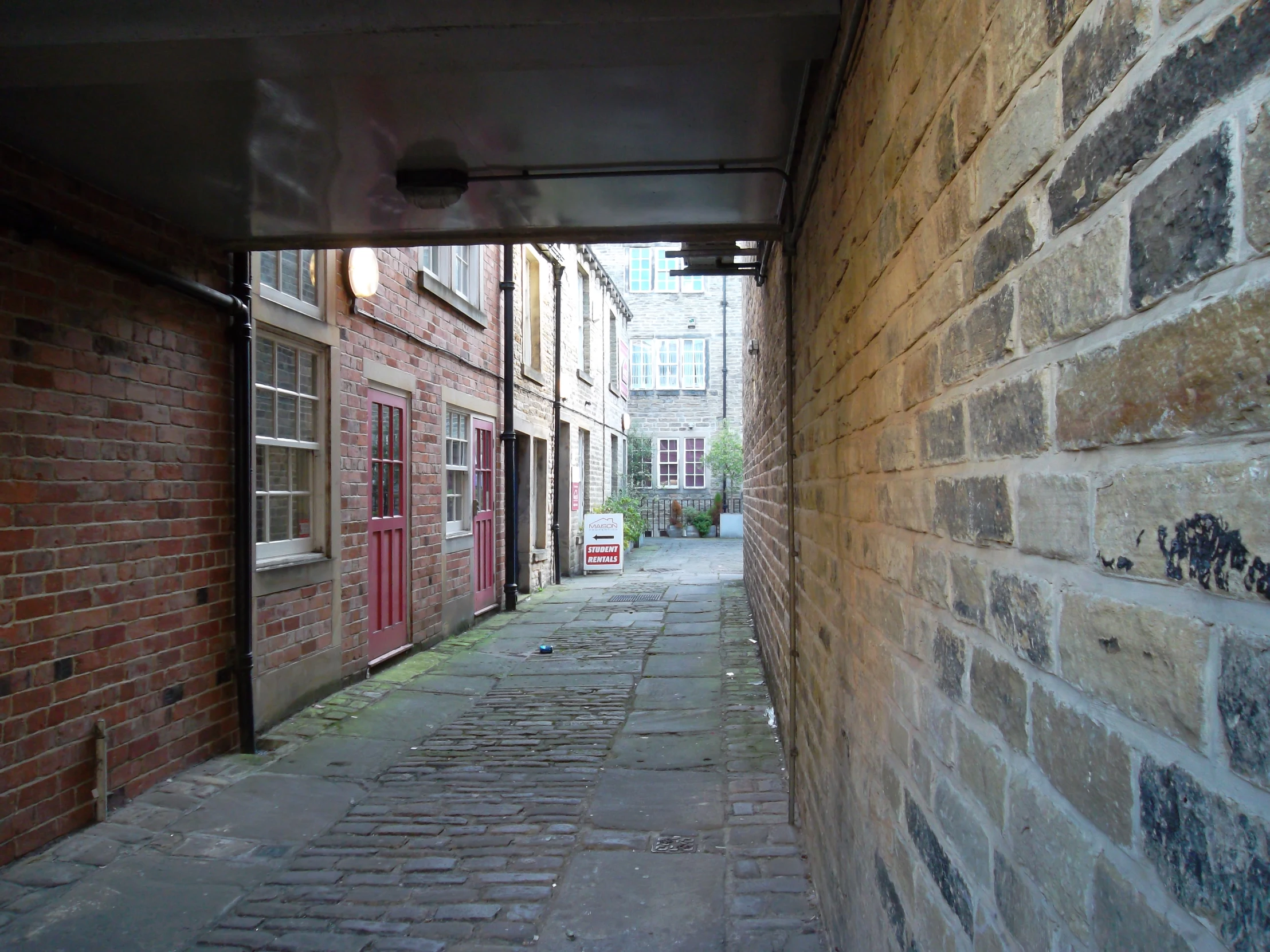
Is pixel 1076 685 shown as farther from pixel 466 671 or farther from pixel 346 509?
pixel 466 671

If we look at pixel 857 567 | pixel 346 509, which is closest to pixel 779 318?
pixel 857 567

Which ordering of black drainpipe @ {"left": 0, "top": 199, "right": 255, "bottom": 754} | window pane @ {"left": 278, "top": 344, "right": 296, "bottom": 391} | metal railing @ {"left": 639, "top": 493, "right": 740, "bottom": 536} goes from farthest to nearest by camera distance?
metal railing @ {"left": 639, "top": 493, "right": 740, "bottom": 536}
window pane @ {"left": 278, "top": 344, "right": 296, "bottom": 391}
black drainpipe @ {"left": 0, "top": 199, "right": 255, "bottom": 754}

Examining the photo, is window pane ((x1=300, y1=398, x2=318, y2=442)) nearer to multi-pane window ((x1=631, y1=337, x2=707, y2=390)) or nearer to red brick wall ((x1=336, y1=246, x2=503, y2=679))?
red brick wall ((x1=336, y1=246, x2=503, y2=679))

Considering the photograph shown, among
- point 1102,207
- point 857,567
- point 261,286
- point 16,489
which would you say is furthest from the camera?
point 261,286

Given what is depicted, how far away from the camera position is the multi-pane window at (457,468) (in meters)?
9.20

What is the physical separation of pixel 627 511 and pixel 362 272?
12168 mm

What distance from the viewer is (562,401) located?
551 inches

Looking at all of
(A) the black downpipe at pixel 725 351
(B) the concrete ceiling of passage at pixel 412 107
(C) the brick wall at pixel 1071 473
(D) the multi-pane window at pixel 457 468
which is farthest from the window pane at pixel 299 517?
(A) the black downpipe at pixel 725 351

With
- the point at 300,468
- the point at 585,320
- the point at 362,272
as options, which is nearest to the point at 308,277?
the point at 362,272

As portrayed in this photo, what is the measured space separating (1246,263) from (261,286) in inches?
226

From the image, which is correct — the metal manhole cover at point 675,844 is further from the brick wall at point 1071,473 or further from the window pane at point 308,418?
the window pane at point 308,418

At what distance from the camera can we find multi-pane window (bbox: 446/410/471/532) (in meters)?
9.20

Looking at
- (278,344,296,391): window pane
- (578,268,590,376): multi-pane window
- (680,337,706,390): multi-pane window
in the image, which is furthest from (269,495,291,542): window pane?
(680,337,706,390): multi-pane window

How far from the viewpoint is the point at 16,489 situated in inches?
140
